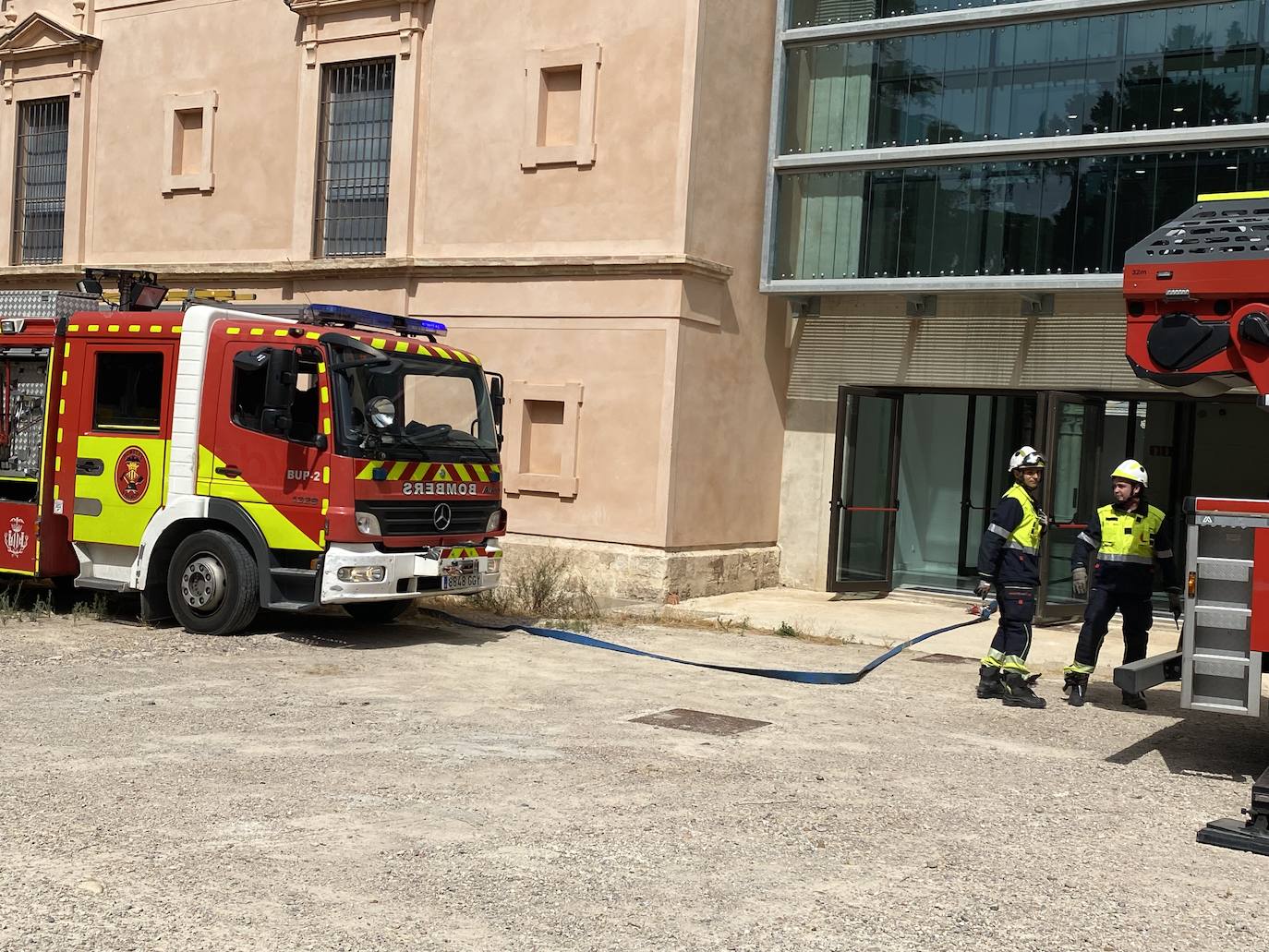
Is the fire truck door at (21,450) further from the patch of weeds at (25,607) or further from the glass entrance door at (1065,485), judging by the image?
the glass entrance door at (1065,485)

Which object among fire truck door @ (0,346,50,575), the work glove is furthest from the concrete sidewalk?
fire truck door @ (0,346,50,575)

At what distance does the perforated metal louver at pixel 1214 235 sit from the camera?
318 inches

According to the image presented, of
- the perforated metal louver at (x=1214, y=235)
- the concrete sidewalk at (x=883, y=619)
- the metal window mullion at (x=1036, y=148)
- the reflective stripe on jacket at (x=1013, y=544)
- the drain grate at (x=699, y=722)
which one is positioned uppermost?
the metal window mullion at (x=1036, y=148)

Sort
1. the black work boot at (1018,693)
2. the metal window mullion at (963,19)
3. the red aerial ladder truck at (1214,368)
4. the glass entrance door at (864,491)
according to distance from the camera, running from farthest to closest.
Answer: the glass entrance door at (864,491) < the metal window mullion at (963,19) < the black work boot at (1018,693) < the red aerial ladder truck at (1214,368)

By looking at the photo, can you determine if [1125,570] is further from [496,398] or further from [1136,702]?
[496,398]

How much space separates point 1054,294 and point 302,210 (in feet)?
33.3

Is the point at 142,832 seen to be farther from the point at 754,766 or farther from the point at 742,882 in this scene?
the point at 754,766

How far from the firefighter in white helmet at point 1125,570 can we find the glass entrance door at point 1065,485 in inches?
216

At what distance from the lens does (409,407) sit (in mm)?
12008

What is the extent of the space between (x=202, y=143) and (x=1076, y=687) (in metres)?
15.4

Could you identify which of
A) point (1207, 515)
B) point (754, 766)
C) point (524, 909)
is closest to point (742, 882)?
point (524, 909)

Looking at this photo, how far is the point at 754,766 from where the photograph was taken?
789 centimetres

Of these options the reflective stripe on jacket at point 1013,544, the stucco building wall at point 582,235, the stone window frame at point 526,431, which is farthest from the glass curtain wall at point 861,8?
the reflective stripe on jacket at point 1013,544

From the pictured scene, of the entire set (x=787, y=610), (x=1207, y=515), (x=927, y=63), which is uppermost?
(x=927, y=63)
